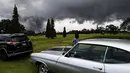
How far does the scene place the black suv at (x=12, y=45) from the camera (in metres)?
13.2

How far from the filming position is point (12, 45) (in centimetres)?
1323

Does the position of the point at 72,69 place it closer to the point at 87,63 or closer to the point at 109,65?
the point at 87,63

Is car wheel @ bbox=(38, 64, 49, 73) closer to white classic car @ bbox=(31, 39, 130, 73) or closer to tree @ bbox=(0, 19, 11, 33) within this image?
white classic car @ bbox=(31, 39, 130, 73)

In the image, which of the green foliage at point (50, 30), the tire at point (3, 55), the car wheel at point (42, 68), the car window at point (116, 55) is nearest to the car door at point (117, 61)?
the car window at point (116, 55)

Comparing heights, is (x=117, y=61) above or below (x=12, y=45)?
above

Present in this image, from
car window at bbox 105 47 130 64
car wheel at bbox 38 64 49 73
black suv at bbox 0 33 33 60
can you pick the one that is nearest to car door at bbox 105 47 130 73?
car window at bbox 105 47 130 64

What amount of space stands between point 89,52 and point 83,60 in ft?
0.96

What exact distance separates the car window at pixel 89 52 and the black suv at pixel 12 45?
7.75 meters

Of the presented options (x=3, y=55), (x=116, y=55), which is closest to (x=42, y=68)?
(x=116, y=55)

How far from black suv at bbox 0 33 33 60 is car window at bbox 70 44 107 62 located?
7.75 m

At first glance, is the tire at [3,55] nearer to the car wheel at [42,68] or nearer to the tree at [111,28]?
the car wheel at [42,68]

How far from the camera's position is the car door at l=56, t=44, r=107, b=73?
17.4ft

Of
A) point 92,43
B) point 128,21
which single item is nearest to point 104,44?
point 92,43

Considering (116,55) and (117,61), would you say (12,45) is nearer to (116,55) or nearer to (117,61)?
(116,55)
